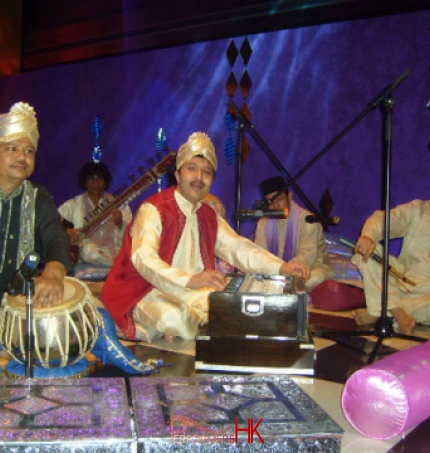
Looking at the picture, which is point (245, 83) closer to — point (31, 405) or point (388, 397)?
point (388, 397)

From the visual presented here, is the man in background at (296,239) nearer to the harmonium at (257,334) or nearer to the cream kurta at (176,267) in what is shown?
the cream kurta at (176,267)

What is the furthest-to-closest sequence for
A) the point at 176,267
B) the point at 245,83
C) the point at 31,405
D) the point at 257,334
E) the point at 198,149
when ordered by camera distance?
the point at 245,83
the point at 198,149
the point at 176,267
the point at 257,334
the point at 31,405

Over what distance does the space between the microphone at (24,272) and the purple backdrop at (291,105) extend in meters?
3.81

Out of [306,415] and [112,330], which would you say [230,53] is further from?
[306,415]

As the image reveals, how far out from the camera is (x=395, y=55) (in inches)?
201

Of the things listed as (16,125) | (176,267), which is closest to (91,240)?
(176,267)

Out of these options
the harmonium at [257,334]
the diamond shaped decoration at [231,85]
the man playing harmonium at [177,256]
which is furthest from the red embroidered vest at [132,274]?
the diamond shaped decoration at [231,85]

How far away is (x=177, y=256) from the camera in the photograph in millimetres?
3670

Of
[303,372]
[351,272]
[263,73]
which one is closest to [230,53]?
[263,73]

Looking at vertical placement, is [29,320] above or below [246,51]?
below

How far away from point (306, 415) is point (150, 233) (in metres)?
1.95

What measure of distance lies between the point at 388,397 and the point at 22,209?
2.09 metres

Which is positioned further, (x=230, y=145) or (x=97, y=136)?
(x=97, y=136)

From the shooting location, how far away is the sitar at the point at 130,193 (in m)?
5.57
